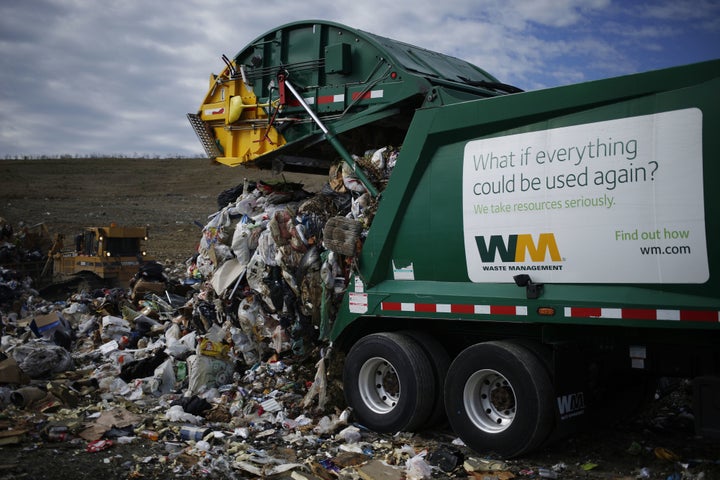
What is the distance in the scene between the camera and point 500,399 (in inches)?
195

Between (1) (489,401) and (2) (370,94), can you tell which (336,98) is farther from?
(1) (489,401)

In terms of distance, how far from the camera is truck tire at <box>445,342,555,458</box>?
4.63m

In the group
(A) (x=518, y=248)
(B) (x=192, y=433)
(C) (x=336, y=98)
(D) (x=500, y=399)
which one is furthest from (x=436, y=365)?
(C) (x=336, y=98)

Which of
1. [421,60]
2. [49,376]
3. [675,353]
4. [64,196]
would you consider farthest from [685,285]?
[64,196]

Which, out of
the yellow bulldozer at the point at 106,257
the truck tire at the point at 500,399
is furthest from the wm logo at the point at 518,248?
the yellow bulldozer at the point at 106,257

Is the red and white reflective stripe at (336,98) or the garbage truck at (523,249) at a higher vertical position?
the red and white reflective stripe at (336,98)

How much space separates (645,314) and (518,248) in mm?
954

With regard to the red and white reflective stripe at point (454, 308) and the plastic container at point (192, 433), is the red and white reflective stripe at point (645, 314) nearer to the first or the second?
the red and white reflective stripe at point (454, 308)

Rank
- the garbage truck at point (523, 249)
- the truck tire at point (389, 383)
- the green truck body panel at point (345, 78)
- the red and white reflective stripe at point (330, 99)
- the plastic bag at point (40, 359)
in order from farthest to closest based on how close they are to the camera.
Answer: the plastic bag at point (40, 359) < the red and white reflective stripe at point (330, 99) < the green truck body panel at point (345, 78) < the truck tire at point (389, 383) < the garbage truck at point (523, 249)

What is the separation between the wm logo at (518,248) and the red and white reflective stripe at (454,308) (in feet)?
1.09

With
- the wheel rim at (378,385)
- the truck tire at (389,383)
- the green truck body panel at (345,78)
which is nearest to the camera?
the truck tire at (389,383)

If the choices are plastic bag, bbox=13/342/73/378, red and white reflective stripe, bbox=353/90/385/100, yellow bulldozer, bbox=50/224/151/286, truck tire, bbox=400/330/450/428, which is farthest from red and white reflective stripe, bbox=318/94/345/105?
yellow bulldozer, bbox=50/224/151/286

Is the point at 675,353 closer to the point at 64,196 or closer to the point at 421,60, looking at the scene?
the point at 421,60

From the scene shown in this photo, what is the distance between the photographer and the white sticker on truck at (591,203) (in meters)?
4.06
